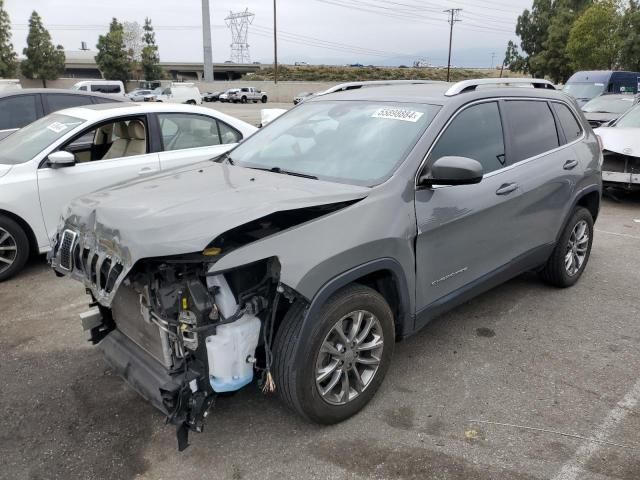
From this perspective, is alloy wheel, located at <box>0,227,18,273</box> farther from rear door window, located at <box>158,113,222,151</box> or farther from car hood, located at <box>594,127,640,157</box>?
car hood, located at <box>594,127,640,157</box>

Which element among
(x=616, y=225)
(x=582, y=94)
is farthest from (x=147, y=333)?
(x=582, y=94)

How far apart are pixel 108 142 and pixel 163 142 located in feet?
2.13

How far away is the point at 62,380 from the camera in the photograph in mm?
3449

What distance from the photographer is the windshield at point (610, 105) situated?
12703 millimetres

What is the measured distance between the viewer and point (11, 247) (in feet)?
16.7

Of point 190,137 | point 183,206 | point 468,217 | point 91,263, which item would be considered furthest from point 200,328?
point 190,137

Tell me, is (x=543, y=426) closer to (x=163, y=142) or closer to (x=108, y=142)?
(x=163, y=142)

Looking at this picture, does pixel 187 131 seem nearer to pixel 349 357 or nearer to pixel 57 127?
pixel 57 127

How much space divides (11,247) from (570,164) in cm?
512

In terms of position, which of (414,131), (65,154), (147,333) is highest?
(414,131)

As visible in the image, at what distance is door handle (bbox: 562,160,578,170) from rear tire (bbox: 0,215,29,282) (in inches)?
195

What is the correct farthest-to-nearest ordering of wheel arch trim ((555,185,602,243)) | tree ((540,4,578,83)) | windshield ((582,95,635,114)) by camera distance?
tree ((540,4,578,83)) → windshield ((582,95,635,114)) → wheel arch trim ((555,185,602,243))

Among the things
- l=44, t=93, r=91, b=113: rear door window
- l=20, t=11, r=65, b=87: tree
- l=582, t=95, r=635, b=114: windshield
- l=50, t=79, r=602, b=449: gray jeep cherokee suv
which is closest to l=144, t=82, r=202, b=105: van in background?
l=20, t=11, r=65, b=87: tree

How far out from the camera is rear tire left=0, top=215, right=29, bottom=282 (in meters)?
5.02
